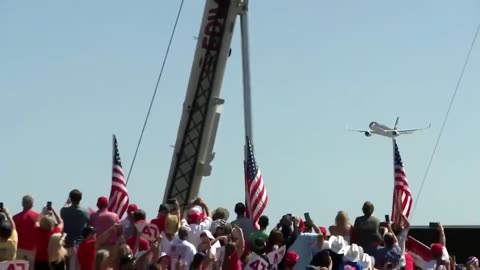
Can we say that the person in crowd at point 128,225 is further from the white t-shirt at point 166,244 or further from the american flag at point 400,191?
the american flag at point 400,191

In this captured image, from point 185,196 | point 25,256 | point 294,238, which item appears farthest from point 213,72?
point 25,256

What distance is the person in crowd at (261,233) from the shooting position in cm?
2067

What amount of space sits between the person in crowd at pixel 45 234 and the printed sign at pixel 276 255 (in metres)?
2.96

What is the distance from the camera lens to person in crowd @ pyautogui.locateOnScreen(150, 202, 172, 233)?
67.7 ft

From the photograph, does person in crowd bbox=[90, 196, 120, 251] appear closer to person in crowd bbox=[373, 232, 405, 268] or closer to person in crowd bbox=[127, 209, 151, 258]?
person in crowd bbox=[127, 209, 151, 258]

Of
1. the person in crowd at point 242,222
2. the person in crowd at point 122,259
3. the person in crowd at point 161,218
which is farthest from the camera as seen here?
the person in crowd at point 242,222

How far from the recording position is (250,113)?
28.3 m

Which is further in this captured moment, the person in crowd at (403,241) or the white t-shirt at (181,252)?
the person in crowd at (403,241)

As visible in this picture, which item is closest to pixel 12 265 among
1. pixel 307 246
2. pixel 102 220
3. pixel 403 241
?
pixel 102 220

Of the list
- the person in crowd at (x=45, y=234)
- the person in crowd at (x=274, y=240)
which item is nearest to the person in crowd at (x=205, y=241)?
the person in crowd at (x=274, y=240)

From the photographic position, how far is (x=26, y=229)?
64.9 feet

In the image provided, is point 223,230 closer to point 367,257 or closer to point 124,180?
point 367,257

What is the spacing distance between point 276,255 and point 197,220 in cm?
180

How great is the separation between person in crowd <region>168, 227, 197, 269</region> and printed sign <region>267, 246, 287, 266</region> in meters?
1.07
